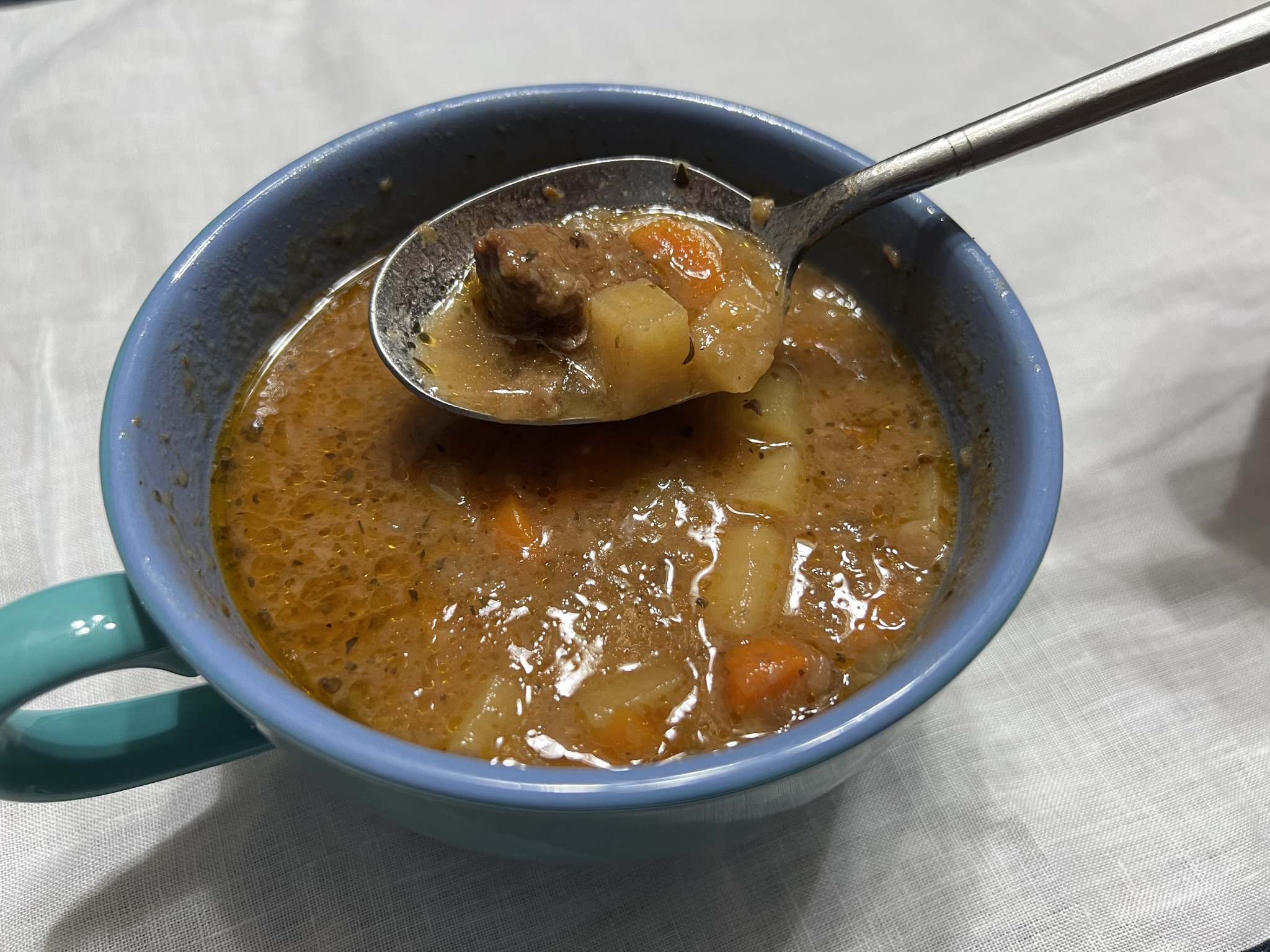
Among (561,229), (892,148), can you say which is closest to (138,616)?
(561,229)

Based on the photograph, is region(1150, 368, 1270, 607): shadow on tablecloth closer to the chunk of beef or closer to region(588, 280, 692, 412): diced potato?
region(588, 280, 692, 412): diced potato

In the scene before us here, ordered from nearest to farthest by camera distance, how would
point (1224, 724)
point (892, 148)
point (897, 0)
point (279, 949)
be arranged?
1. point (279, 949)
2. point (1224, 724)
3. point (892, 148)
4. point (897, 0)

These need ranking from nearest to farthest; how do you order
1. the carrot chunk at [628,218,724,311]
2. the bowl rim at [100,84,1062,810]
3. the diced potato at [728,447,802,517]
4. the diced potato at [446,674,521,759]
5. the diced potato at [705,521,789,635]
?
the bowl rim at [100,84,1062,810] → the diced potato at [446,674,521,759] → the diced potato at [705,521,789,635] → the diced potato at [728,447,802,517] → the carrot chunk at [628,218,724,311]

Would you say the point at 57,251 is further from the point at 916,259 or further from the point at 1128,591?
the point at 1128,591

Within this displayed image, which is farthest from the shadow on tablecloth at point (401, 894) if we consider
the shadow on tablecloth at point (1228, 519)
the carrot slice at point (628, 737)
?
the shadow on tablecloth at point (1228, 519)

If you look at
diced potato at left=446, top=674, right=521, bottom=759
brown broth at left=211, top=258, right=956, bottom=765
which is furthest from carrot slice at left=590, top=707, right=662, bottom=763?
diced potato at left=446, top=674, right=521, bottom=759

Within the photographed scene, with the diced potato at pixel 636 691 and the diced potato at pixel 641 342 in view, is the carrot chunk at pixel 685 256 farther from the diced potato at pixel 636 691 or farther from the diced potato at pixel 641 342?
the diced potato at pixel 636 691
